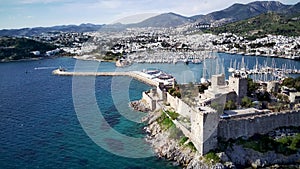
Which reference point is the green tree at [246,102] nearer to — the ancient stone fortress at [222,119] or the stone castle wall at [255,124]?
the ancient stone fortress at [222,119]

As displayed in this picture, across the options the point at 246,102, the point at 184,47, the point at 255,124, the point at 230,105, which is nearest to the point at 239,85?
the point at 246,102

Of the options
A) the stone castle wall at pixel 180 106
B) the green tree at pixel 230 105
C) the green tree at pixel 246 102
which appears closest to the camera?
the green tree at pixel 230 105

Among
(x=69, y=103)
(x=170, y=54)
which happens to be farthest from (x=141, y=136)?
→ (x=170, y=54)

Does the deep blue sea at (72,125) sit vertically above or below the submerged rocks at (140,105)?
below

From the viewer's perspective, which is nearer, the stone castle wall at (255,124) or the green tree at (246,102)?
the stone castle wall at (255,124)

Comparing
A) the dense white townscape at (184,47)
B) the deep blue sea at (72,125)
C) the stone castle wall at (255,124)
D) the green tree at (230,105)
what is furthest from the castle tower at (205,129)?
the dense white townscape at (184,47)

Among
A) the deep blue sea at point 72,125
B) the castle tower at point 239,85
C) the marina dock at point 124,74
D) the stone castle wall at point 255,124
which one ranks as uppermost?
the castle tower at point 239,85

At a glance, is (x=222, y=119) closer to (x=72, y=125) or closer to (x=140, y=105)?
(x=140, y=105)

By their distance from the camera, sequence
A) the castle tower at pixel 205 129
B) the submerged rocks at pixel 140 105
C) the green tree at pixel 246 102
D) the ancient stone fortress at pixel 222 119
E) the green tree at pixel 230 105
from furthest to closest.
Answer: the submerged rocks at pixel 140 105, the green tree at pixel 246 102, the green tree at pixel 230 105, the ancient stone fortress at pixel 222 119, the castle tower at pixel 205 129
